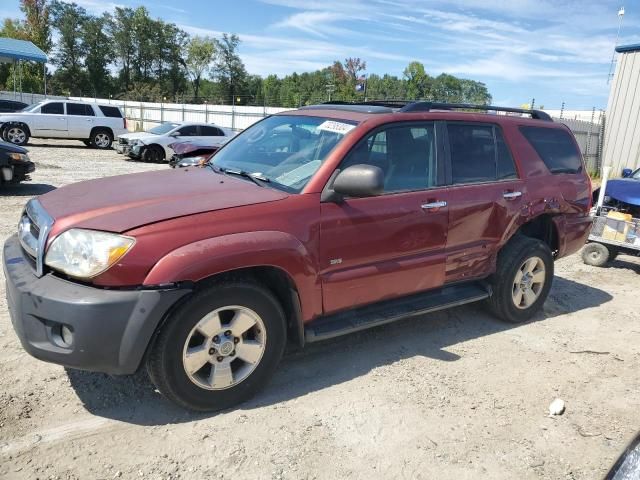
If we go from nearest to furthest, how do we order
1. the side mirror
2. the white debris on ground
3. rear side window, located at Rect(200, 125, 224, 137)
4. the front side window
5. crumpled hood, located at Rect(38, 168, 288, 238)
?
crumpled hood, located at Rect(38, 168, 288, 238) < the side mirror < the white debris on ground < the front side window < rear side window, located at Rect(200, 125, 224, 137)

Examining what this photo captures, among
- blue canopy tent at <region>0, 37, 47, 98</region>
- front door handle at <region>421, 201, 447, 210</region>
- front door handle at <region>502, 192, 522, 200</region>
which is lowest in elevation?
front door handle at <region>421, 201, 447, 210</region>

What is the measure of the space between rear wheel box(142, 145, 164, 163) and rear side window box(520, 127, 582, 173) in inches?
543

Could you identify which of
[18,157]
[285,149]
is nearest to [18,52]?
[18,157]

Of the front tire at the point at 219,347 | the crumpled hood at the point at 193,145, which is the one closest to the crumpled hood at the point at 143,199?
the front tire at the point at 219,347

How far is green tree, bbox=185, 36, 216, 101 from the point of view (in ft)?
294

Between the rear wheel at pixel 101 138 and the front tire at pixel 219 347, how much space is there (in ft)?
62.6

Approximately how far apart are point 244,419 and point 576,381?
248 centimetres

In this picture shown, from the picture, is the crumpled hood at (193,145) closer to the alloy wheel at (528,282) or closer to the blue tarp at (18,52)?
the alloy wheel at (528,282)

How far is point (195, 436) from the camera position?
2.88 metres

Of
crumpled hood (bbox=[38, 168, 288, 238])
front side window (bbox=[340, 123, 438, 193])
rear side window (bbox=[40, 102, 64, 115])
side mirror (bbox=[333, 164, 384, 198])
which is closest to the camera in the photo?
crumpled hood (bbox=[38, 168, 288, 238])

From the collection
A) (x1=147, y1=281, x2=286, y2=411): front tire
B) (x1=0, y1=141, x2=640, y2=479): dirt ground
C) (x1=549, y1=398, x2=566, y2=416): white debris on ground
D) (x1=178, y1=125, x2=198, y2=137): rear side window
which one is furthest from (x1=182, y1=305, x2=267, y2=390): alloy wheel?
(x1=178, y1=125, x2=198, y2=137): rear side window

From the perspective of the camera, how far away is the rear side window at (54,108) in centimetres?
1878

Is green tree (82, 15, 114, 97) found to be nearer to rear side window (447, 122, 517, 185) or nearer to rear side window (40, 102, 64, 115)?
rear side window (40, 102, 64, 115)

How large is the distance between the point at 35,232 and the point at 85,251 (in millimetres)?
653
